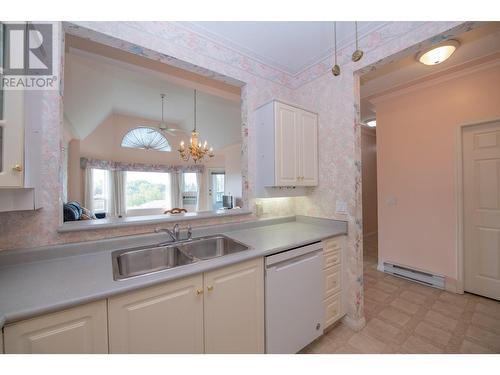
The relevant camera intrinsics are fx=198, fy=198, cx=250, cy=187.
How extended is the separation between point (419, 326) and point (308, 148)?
191cm

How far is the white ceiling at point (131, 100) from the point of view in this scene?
7.78 feet

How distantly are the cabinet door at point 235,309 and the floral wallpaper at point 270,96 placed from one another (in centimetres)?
69

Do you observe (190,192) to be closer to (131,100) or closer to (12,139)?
(131,100)

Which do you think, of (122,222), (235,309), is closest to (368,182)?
(235,309)

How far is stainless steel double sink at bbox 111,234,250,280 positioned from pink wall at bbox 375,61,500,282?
2.57 meters

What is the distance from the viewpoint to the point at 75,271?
102cm

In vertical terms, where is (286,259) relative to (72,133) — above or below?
below

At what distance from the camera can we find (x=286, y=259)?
1.38m

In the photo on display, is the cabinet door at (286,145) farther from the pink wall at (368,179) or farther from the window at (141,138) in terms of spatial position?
the window at (141,138)

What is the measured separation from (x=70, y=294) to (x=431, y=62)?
3217 mm

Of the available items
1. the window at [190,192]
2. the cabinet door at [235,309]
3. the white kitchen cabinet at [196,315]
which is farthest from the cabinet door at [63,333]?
the window at [190,192]

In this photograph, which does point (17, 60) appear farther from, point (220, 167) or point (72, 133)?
point (220, 167)
